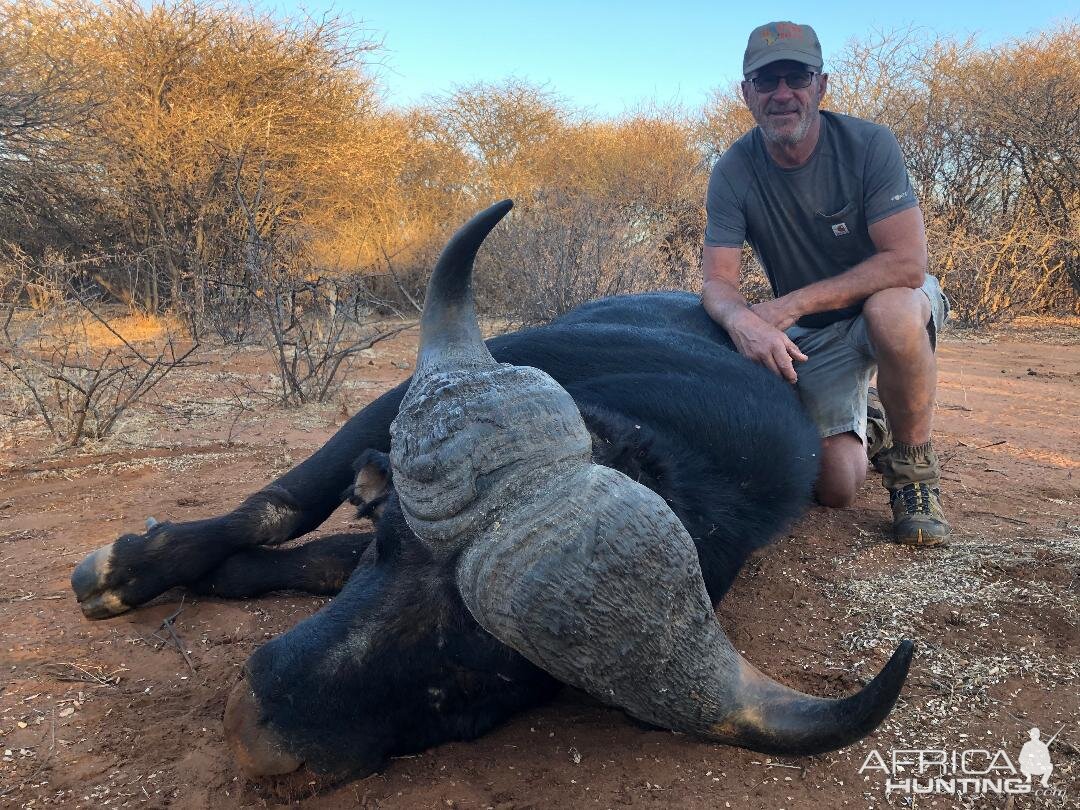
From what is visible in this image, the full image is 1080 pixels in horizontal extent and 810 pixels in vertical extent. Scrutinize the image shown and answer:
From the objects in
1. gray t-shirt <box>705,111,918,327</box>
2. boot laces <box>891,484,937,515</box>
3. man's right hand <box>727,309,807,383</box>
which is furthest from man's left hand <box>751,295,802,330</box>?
boot laces <box>891,484,937,515</box>

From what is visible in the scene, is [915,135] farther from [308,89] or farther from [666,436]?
[666,436]

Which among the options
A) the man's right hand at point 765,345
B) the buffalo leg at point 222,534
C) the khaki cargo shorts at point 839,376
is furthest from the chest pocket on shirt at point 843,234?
the buffalo leg at point 222,534

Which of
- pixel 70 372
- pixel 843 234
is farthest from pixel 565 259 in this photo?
pixel 843 234

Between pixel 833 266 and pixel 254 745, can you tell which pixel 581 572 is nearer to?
pixel 254 745

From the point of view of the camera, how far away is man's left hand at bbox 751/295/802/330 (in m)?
3.62

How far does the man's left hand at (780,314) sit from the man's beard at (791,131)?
75cm

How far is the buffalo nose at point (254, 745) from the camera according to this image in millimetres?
1792

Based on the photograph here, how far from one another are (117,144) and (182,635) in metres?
12.1

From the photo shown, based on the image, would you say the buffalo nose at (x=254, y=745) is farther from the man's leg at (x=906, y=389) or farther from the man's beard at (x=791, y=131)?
the man's beard at (x=791, y=131)

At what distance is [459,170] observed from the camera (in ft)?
73.1

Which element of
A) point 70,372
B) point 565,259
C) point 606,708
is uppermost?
point 565,259

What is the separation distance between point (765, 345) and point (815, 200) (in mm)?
976

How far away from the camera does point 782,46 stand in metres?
3.66

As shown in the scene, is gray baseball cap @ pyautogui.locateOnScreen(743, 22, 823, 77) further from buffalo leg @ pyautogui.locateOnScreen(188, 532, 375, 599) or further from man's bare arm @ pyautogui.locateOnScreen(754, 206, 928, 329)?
buffalo leg @ pyautogui.locateOnScreen(188, 532, 375, 599)
